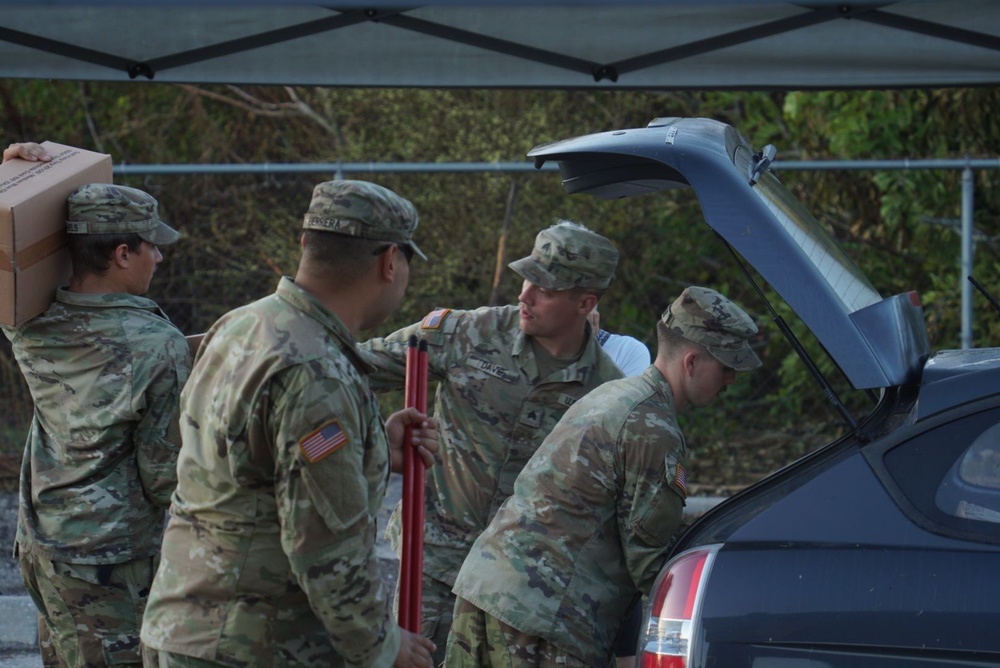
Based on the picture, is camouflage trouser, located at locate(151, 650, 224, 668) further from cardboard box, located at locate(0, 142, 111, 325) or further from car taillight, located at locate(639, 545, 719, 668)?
cardboard box, located at locate(0, 142, 111, 325)

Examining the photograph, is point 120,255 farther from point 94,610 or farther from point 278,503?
point 278,503

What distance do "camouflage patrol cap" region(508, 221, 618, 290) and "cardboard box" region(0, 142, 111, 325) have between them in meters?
1.46

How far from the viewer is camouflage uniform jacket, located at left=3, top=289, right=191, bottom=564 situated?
3801 mm

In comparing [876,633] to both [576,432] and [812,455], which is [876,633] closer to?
[812,455]

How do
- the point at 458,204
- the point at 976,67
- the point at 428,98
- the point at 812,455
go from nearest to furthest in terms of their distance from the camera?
the point at 812,455 < the point at 976,67 < the point at 458,204 < the point at 428,98

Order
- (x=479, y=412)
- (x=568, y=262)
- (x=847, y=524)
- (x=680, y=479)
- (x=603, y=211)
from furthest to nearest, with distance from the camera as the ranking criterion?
(x=603, y=211) → (x=479, y=412) → (x=568, y=262) → (x=680, y=479) → (x=847, y=524)

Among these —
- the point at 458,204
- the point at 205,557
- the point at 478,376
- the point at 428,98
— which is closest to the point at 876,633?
the point at 205,557

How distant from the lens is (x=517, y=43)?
559cm

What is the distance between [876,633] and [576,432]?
1.03m

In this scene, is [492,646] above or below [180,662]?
below

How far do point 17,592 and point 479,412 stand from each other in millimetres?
3384

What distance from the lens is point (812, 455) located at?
3.15 m

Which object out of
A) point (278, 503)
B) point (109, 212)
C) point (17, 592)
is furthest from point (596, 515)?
point (17, 592)

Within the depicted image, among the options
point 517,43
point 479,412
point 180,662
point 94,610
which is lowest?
point 94,610
